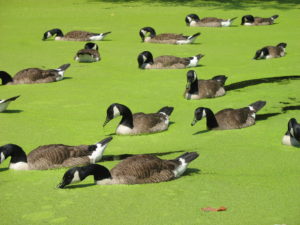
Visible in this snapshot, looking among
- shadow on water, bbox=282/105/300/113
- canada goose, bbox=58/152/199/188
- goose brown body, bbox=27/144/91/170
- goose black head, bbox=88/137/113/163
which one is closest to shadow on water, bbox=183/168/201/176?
canada goose, bbox=58/152/199/188

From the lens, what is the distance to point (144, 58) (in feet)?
52.3

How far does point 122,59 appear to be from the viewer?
58.3 ft

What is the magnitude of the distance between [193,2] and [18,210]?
83.6 feet

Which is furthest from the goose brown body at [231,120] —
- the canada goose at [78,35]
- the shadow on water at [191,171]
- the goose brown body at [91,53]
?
the canada goose at [78,35]

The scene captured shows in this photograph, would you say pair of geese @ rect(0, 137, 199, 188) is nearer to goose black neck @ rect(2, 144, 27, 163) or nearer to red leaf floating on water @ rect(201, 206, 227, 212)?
goose black neck @ rect(2, 144, 27, 163)

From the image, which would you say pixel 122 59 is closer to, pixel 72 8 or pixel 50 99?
pixel 50 99

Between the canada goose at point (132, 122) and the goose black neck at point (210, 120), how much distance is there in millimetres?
Answer: 720

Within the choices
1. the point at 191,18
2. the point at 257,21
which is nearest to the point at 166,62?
the point at 191,18

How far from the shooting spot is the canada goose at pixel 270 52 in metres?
16.8

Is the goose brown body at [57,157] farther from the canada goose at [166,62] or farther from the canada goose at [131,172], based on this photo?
the canada goose at [166,62]

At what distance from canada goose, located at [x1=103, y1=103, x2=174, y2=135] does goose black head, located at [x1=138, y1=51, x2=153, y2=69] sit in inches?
207

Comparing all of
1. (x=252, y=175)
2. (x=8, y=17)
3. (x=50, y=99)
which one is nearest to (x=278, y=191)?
(x=252, y=175)

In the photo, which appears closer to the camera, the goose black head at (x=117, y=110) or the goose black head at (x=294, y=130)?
the goose black head at (x=294, y=130)

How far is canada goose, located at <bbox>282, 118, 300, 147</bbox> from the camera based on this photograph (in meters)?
9.13
